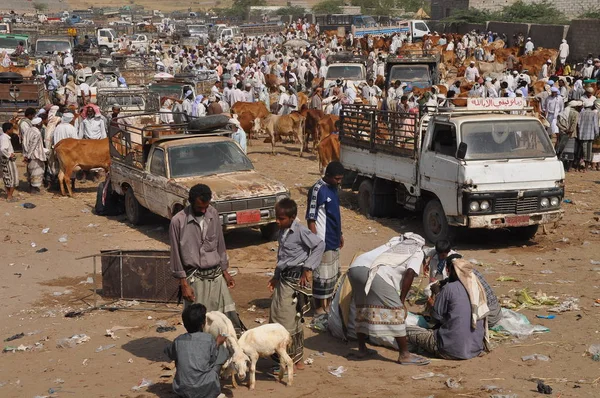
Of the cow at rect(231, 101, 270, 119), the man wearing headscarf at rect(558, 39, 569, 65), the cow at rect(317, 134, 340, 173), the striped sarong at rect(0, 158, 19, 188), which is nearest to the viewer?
Answer: the striped sarong at rect(0, 158, 19, 188)

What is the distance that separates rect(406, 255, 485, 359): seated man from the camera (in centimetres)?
762

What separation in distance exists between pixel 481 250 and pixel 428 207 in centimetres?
99

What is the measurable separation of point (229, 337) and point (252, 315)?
7.82 feet

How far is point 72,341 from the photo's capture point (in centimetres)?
851

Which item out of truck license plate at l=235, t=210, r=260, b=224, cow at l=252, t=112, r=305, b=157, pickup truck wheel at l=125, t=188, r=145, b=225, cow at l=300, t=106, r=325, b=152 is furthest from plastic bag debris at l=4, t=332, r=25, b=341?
cow at l=252, t=112, r=305, b=157

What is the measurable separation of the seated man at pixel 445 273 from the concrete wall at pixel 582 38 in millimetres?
29642

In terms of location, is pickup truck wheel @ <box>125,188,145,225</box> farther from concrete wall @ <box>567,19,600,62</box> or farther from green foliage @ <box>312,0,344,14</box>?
green foliage @ <box>312,0,344,14</box>

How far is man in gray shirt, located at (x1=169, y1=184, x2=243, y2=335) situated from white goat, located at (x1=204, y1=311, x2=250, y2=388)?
1.07 feet

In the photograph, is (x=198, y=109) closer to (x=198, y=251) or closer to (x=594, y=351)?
(x=198, y=251)

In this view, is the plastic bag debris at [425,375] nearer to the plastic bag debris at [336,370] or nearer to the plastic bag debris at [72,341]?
the plastic bag debris at [336,370]

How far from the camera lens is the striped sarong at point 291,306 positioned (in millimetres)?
7363

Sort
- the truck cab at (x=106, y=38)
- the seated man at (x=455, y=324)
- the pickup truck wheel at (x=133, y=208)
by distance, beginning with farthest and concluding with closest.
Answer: the truck cab at (x=106, y=38) < the pickup truck wheel at (x=133, y=208) < the seated man at (x=455, y=324)

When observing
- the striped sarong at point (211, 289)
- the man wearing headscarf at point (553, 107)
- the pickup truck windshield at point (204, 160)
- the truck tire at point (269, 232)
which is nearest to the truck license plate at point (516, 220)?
the truck tire at point (269, 232)

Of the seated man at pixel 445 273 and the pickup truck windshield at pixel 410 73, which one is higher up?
the pickup truck windshield at pixel 410 73
